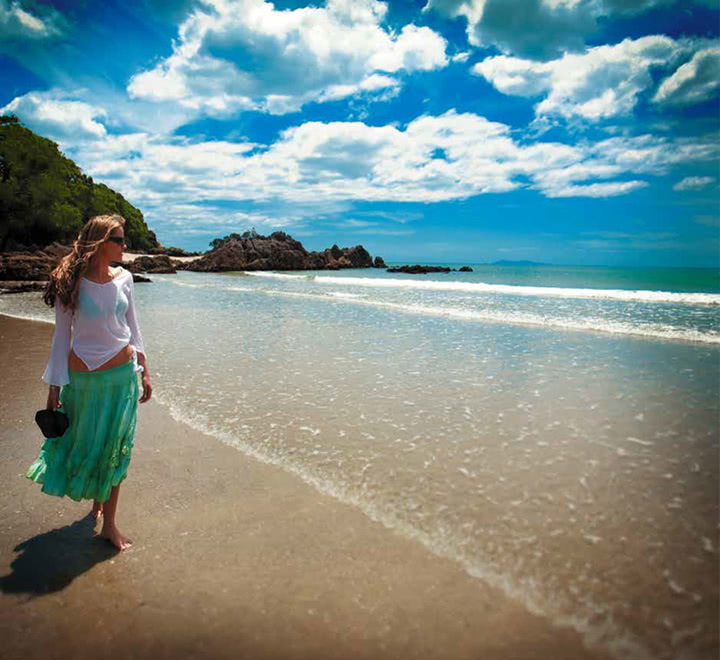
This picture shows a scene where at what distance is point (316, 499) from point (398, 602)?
4.48 feet

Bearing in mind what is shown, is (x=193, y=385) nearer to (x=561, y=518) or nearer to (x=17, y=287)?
(x=561, y=518)

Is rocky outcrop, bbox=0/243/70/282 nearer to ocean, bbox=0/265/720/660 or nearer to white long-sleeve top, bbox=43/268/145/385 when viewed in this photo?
ocean, bbox=0/265/720/660

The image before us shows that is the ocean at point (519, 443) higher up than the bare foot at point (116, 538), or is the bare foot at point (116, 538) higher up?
the ocean at point (519, 443)

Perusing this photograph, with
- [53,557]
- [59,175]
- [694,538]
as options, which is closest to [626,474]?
[694,538]

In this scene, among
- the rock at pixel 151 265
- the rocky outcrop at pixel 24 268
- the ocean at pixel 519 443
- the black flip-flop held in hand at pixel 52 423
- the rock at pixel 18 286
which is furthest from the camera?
the rock at pixel 151 265

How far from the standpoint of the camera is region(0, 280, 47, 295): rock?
77.0ft

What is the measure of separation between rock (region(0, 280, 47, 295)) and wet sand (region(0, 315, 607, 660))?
24653mm

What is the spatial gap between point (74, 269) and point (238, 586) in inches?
93.6

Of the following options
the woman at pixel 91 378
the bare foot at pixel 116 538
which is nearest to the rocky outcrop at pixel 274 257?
the woman at pixel 91 378

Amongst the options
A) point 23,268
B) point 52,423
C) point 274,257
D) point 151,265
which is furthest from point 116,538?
point 274,257

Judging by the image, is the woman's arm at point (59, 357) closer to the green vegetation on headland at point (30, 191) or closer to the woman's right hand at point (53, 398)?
the woman's right hand at point (53, 398)

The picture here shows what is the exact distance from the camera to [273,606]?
2648mm

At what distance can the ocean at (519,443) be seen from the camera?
9.32 feet

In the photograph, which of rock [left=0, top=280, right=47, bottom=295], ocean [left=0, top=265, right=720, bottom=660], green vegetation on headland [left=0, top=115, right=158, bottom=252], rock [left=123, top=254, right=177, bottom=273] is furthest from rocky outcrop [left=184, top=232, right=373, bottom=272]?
ocean [left=0, top=265, right=720, bottom=660]
